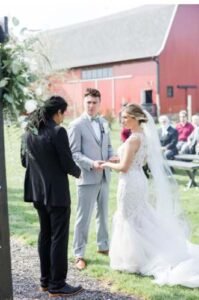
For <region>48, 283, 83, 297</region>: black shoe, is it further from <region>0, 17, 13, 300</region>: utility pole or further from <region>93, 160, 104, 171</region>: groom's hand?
<region>93, 160, 104, 171</region>: groom's hand

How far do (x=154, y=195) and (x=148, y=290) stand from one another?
4.23 ft

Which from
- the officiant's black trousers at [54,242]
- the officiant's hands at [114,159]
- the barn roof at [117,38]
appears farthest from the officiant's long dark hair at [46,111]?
the barn roof at [117,38]

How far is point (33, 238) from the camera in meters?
6.57

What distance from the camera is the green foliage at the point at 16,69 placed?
12.5 ft

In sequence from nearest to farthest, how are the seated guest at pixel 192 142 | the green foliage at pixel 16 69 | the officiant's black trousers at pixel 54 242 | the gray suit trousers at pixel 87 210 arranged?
1. the green foliage at pixel 16 69
2. the officiant's black trousers at pixel 54 242
3. the gray suit trousers at pixel 87 210
4. the seated guest at pixel 192 142

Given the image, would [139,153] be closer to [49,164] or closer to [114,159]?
[114,159]

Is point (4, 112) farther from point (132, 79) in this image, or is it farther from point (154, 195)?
point (132, 79)

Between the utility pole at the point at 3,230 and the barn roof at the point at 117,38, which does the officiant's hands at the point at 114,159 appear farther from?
the barn roof at the point at 117,38

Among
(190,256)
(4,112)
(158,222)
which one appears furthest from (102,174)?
(4,112)

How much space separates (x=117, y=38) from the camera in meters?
41.6

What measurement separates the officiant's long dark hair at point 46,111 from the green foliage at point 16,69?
1.20 ft

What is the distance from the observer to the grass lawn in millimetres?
4570

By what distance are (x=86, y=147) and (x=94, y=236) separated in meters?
1.72

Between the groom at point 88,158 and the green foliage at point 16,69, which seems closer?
the green foliage at point 16,69
